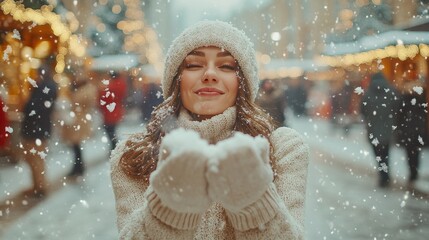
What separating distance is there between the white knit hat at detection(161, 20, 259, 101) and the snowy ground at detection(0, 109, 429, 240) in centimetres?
388

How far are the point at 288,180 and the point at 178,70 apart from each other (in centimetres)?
58

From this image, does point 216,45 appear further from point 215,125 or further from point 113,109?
point 113,109

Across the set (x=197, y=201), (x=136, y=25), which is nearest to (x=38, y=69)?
(x=197, y=201)

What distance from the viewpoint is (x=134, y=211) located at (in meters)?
1.66

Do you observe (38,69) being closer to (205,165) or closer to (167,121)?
(167,121)

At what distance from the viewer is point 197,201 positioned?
1.33 m

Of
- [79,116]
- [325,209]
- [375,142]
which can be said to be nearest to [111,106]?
[79,116]

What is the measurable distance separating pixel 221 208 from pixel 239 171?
1.98ft

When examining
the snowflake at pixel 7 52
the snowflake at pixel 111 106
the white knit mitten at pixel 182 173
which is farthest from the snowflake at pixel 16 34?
the white knit mitten at pixel 182 173

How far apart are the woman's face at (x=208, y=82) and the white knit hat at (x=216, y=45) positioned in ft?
0.08

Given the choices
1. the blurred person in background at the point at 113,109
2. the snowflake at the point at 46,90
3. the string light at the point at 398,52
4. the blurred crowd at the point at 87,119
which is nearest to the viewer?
the blurred crowd at the point at 87,119

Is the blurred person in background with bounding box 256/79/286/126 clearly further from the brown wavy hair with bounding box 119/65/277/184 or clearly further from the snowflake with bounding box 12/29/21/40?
the brown wavy hair with bounding box 119/65/277/184

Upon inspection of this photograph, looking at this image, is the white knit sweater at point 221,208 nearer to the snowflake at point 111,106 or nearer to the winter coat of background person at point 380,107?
the winter coat of background person at point 380,107

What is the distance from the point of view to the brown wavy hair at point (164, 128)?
190 centimetres
